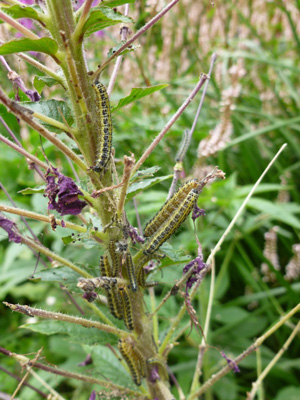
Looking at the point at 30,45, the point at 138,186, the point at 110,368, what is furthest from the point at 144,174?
the point at 110,368

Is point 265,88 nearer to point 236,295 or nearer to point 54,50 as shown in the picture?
point 236,295

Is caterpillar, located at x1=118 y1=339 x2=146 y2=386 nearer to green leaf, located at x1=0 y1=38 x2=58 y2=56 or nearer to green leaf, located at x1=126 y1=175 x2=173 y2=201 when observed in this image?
green leaf, located at x1=126 y1=175 x2=173 y2=201

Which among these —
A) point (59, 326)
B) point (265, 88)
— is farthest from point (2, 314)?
point (265, 88)

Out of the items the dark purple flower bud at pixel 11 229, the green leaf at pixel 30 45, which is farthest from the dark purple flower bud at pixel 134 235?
the green leaf at pixel 30 45

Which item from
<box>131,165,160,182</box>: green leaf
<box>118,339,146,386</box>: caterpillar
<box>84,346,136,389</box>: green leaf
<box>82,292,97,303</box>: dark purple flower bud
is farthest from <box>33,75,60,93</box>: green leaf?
<box>84,346,136,389</box>: green leaf

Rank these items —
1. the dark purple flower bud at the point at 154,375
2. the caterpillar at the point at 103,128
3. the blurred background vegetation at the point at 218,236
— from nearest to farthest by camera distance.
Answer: the caterpillar at the point at 103,128
the dark purple flower bud at the point at 154,375
the blurred background vegetation at the point at 218,236

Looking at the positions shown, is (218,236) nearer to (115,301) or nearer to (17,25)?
(115,301)

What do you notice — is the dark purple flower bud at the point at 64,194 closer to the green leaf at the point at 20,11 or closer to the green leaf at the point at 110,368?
the green leaf at the point at 20,11
